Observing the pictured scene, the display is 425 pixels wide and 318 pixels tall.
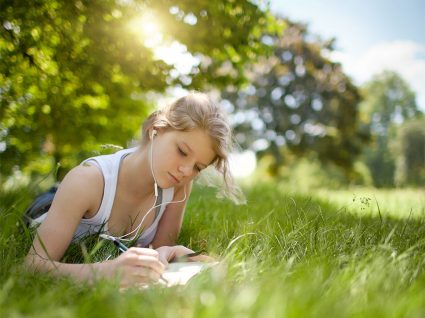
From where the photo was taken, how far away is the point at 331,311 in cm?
127

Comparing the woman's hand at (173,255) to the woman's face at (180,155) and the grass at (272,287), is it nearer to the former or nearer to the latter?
the grass at (272,287)

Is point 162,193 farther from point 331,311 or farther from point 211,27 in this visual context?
point 211,27

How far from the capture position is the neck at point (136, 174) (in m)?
2.86

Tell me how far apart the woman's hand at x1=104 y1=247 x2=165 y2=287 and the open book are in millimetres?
65

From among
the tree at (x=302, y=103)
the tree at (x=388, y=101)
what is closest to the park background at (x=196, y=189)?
the tree at (x=302, y=103)

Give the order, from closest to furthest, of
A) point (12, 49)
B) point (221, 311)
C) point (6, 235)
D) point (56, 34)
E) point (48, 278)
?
1. point (221, 311)
2. point (48, 278)
3. point (6, 235)
4. point (12, 49)
5. point (56, 34)

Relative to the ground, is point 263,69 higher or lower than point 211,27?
higher

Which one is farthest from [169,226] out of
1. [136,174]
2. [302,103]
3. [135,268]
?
[302,103]

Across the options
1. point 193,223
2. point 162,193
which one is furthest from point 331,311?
point 193,223

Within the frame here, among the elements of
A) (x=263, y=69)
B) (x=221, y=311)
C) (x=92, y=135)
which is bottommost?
(x=221, y=311)

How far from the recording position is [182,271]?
2074 millimetres

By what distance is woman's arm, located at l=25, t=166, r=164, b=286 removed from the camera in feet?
6.15

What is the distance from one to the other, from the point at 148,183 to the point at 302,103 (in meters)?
22.2

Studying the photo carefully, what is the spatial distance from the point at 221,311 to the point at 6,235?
143 centimetres
